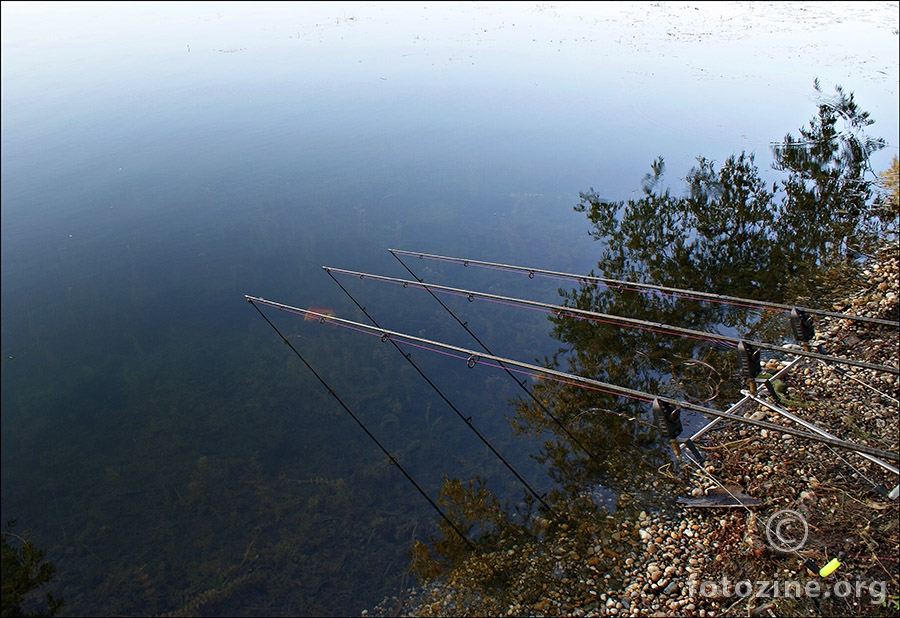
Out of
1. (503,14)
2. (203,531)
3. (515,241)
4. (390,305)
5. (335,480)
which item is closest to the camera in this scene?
(203,531)

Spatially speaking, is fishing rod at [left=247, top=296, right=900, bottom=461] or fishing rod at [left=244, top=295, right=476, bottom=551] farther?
fishing rod at [left=244, top=295, right=476, bottom=551]

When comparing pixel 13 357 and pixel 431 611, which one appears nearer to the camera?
pixel 431 611

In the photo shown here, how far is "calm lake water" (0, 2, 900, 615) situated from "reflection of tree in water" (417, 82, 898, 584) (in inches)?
14.4

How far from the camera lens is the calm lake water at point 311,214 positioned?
538 cm

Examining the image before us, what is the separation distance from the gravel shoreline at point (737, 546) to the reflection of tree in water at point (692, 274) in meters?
0.38

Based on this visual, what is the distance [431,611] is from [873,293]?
19.6 ft

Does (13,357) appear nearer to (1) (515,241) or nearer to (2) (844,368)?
(1) (515,241)

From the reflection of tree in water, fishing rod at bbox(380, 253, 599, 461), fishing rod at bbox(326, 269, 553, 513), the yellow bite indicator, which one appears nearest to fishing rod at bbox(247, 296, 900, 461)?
fishing rod at bbox(380, 253, 599, 461)

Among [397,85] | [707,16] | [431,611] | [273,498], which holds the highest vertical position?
[707,16]

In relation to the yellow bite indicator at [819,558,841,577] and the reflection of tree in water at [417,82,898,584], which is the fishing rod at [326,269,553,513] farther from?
the yellow bite indicator at [819,558,841,577]

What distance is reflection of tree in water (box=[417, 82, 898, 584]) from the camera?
593cm

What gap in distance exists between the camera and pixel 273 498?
18.4 feet

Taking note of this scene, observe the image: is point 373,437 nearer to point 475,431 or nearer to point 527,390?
point 475,431

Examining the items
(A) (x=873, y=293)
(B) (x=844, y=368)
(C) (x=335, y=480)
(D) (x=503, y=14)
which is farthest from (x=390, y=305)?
(D) (x=503, y=14)
